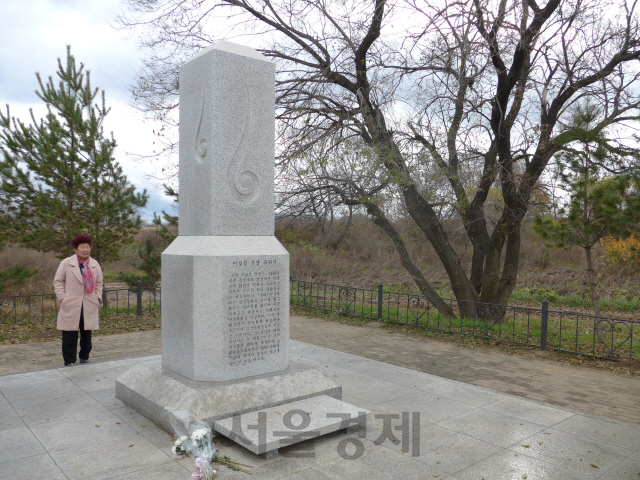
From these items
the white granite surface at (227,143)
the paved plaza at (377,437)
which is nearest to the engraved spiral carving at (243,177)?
the white granite surface at (227,143)

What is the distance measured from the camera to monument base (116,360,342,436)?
3.92 m

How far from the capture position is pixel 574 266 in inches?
799

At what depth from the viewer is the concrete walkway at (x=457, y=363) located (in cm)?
573

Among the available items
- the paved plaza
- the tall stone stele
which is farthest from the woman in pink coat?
the tall stone stele

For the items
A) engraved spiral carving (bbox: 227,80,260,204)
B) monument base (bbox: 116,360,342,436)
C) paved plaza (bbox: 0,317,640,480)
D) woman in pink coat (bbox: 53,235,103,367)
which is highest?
engraved spiral carving (bbox: 227,80,260,204)

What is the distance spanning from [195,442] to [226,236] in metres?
1.89

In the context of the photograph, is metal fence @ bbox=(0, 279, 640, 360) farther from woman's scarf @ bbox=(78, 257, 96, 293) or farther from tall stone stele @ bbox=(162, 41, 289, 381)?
tall stone stele @ bbox=(162, 41, 289, 381)

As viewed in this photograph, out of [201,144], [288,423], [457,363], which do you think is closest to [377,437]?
[288,423]

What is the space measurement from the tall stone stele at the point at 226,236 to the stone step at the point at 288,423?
0.51 meters

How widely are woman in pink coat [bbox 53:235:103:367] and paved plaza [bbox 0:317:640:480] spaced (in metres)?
0.39

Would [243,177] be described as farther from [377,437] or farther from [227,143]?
[377,437]

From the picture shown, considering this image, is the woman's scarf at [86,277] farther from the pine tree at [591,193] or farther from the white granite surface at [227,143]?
the pine tree at [591,193]

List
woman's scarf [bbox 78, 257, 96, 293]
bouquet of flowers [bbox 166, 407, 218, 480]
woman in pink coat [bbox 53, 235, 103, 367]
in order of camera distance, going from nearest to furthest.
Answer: bouquet of flowers [bbox 166, 407, 218, 480], woman in pink coat [bbox 53, 235, 103, 367], woman's scarf [bbox 78, 257, 96, 293]

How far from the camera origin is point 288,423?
3.83 m
